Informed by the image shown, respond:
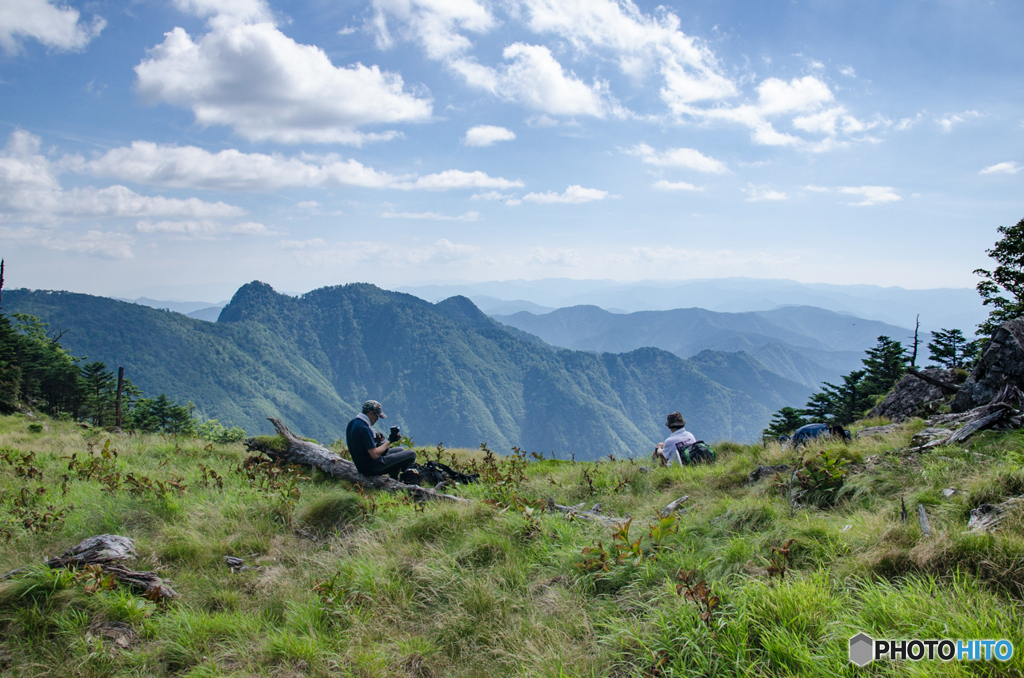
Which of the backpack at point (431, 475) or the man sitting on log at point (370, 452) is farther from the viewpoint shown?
the backpack at point (431, 475)

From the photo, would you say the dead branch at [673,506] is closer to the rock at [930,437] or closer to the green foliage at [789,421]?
the rock at [930,437]

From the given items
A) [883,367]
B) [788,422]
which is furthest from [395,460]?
[883,367]

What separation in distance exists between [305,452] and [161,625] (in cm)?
533

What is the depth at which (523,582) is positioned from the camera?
15.9 ft

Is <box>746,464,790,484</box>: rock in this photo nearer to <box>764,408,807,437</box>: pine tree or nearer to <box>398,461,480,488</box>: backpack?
<box>398,461,480,488</box>: backpack

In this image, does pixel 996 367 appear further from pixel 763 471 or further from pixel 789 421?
pixel 789 421

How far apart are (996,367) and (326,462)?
12.4m

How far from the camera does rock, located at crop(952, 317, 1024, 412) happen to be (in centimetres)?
772

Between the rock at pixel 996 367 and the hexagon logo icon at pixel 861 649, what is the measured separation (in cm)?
720

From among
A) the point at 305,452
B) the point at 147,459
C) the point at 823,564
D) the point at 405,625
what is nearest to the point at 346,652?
the point at 405,625

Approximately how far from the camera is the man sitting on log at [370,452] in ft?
28.6

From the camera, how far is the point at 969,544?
3.61 meters

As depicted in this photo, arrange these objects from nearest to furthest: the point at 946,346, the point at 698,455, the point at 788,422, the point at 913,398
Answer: the point at 698,455 < the point at 913,398 < the point at 946,346 < the point at 788,422

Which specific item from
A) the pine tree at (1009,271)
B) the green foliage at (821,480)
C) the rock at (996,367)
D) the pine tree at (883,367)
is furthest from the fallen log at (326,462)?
the pine tree at (883,367)
